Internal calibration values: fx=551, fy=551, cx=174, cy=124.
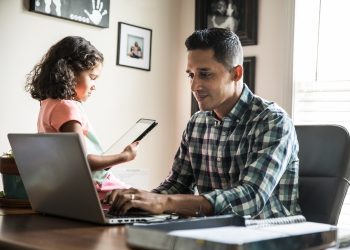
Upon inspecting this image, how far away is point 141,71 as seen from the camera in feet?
11.0

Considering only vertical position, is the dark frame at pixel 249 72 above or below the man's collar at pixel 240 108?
above

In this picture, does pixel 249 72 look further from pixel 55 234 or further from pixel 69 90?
pixel 55 234

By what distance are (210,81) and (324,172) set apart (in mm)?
476

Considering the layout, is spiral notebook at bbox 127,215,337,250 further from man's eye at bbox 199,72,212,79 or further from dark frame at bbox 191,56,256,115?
dark frame at bbox 191,56,256,115

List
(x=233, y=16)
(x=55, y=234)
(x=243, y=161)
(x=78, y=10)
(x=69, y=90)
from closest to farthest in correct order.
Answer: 1. (x=55, y=234)
2. (x=243, y=161)
3. (x=69, y=90)
4. (x=78, y=10)
5. (x=233, y=16)

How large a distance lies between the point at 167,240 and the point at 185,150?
107 cm

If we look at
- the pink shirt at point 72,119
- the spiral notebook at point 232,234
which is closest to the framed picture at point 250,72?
the pink shirt at point 72,119

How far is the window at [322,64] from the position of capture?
3027mm

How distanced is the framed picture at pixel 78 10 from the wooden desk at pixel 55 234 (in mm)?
1557

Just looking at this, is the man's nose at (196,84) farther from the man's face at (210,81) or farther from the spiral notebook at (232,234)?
the spiral notebook at (232,234)

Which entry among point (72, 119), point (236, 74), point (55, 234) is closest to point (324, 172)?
point (236, 74)

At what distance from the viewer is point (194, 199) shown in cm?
143

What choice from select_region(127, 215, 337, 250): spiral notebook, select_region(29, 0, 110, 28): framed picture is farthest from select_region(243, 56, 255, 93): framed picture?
select_region(127, 215, 337, 250): spiral notebook

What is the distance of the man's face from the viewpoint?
6.03 ft
